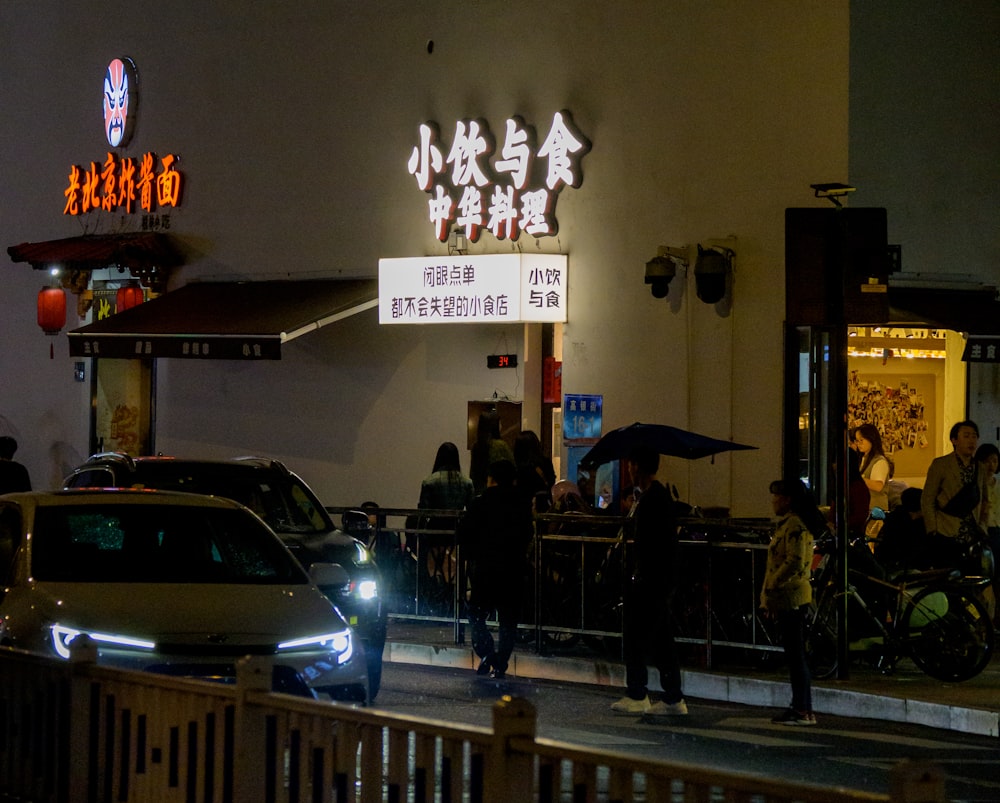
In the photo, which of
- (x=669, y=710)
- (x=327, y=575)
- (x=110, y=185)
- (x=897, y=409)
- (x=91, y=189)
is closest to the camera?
(x=327, y=575)

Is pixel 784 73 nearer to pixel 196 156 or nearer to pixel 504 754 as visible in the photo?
pixel 196 156

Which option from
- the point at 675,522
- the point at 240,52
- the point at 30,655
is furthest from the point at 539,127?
the point at 30,655

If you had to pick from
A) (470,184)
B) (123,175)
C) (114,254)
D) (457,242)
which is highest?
(123,175)

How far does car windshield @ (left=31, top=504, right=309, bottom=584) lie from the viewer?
30.7 feet

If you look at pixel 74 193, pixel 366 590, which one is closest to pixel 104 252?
pixel 74 193

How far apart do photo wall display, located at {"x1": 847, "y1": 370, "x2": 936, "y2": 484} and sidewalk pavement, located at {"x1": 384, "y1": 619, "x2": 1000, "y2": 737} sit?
379 cm

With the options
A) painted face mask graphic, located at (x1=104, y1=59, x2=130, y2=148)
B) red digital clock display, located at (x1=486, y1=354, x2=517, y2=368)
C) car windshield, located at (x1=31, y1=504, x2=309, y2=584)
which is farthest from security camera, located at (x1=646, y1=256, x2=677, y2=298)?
painted face mask graphic, located at (x1=104, y1=59, x2=130, y2=148)

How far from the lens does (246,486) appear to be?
13.0 meters

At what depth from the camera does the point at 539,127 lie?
18141 millimetres

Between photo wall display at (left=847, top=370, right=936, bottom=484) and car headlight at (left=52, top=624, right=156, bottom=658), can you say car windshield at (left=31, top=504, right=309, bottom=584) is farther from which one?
photo wall display at (left=847, top=370, right=936, bottom=484)

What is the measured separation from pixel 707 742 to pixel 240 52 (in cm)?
1374

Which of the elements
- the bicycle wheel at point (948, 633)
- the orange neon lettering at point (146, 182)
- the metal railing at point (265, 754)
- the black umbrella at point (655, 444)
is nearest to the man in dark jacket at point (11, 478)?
the black umbrella at point (655, 444)

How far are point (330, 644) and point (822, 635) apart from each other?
16.4 feet

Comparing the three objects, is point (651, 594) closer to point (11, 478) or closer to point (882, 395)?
point (882, 395)
